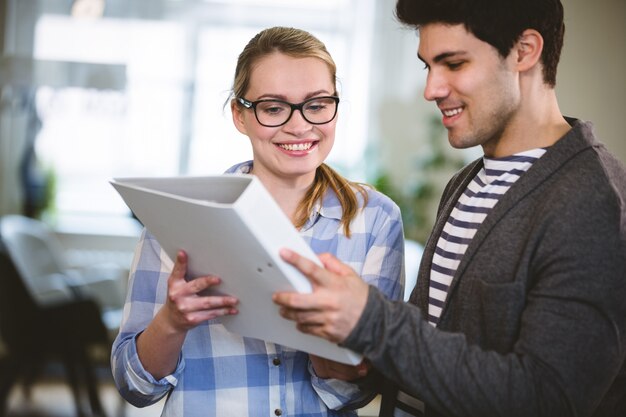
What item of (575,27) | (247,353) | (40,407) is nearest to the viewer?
(247,353)

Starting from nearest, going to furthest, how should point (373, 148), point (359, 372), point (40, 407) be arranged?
point (359, 372) < point (40, 407) < point (373, 148)

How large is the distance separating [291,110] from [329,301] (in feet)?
1.94

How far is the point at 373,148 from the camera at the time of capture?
18.1 feet

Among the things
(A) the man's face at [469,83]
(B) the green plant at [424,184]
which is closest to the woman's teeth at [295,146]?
(A) the man's face at [469,83]

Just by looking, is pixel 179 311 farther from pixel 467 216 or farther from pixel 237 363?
pixel 467 216

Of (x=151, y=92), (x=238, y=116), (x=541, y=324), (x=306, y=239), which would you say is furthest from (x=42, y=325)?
(x=541, y=324)

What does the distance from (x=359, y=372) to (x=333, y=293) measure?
14.5 inches

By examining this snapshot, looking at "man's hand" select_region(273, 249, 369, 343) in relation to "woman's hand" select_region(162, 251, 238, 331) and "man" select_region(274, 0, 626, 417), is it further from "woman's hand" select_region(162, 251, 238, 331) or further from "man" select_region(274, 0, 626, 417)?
"woman's hand" select_region(162, 251, 238, 331)

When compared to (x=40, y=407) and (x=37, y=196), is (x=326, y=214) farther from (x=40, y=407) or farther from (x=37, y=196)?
(x=37, y=196)

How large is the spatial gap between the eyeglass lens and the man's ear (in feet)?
1.41

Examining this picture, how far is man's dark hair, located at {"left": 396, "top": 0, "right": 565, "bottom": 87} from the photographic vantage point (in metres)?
1.24

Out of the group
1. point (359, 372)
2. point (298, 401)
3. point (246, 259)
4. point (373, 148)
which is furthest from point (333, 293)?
point (373, 148)

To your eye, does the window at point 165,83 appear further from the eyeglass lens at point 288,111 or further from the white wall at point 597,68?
the eyeglass lens at point 288,111

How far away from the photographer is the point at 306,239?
1.53 m
